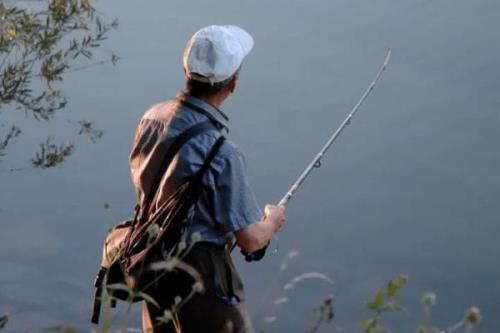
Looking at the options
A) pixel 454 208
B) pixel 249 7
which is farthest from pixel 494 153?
pixel 249 7

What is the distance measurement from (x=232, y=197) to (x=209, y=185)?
0.24ft

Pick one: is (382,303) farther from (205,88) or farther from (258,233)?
(205,88)

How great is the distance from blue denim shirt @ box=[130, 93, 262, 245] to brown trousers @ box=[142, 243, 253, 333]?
0.06 metres

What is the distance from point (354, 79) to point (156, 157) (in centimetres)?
726

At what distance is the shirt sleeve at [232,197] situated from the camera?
412 cm

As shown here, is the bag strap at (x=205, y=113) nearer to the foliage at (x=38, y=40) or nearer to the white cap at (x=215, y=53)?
the white cap at (x=215, y=53)

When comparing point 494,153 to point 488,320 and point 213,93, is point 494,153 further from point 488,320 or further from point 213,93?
point 213,93

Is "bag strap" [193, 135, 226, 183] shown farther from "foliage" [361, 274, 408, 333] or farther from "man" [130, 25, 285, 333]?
"foliage" [361, 274, 408, 333]

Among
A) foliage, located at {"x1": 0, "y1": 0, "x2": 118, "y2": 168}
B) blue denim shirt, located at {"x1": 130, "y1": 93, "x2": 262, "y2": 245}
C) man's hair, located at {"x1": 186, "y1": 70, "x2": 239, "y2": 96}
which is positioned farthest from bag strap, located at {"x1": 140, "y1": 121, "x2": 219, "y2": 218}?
foliage, located at {"x1": 0, "y1": 0, "x2": 118, "y2": 168}

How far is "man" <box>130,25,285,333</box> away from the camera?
4.14 m

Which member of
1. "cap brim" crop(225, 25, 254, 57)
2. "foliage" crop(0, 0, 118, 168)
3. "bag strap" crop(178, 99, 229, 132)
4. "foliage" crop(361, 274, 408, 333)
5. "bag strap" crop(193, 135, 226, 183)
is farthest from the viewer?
"foliage" crop(0, 0, 118, 168)

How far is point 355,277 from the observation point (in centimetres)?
1085

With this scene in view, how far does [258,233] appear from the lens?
423 centimetres

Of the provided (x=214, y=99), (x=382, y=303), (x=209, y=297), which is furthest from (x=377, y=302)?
(x=214, y=99)
